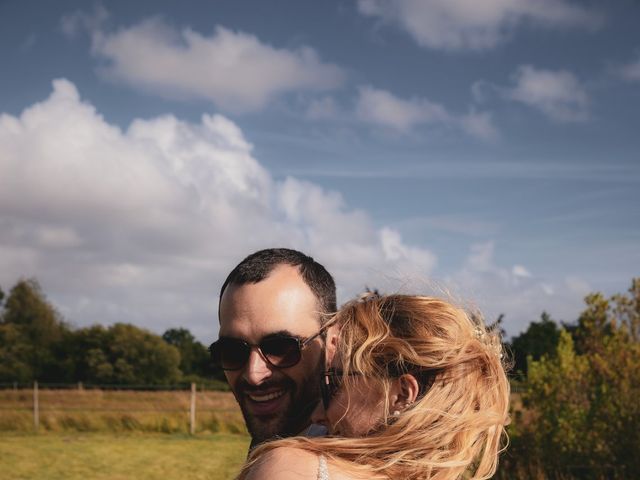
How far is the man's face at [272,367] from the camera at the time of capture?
2.00 m

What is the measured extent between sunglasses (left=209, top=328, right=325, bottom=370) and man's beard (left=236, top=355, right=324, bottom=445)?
0.06 meters

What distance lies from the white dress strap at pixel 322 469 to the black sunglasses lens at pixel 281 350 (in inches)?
29.2

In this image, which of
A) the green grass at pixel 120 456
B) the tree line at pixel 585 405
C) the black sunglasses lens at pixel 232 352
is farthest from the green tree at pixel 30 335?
Result: the black sunglasses lens at pixel 232 352

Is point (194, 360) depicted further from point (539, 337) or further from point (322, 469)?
point (322, 469)

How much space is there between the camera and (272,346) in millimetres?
2002

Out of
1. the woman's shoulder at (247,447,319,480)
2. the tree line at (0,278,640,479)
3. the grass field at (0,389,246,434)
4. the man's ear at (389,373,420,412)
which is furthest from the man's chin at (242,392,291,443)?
the grass field at (0,389,246,434)

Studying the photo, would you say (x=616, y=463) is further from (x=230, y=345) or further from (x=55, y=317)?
(x=55, y=317)

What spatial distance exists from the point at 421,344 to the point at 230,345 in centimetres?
79

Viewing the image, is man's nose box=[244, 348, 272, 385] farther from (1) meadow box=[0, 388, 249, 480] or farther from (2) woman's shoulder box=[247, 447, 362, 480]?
(1) meadow box=[0, 388, 249, 480]

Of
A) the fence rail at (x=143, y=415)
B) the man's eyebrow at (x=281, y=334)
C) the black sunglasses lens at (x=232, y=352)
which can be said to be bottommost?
the fence rail at (x=143, y=415)

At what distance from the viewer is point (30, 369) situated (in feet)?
134

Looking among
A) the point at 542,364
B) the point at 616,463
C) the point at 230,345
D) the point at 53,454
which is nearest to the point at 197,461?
the point at 53,454

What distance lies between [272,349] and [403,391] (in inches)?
26.1

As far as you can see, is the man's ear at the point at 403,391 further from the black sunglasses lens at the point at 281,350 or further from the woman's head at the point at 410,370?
the black sunglasses lens at the point at 281,350
